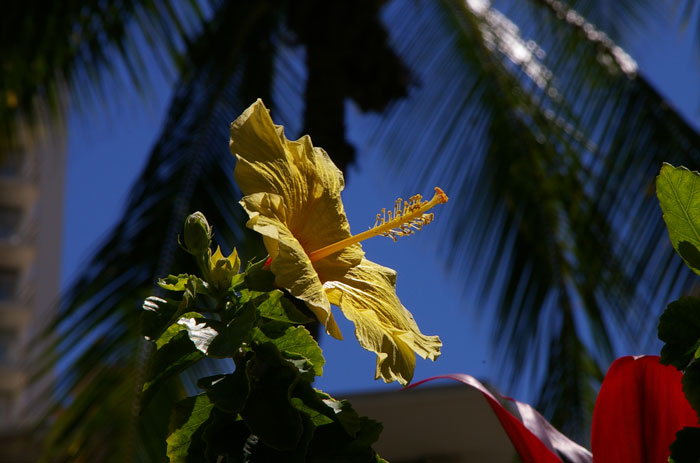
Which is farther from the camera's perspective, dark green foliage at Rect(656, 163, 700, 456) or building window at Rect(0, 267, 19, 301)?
building window at Rect(0, 267, 19, 301)

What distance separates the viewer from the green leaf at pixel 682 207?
0.48 meters

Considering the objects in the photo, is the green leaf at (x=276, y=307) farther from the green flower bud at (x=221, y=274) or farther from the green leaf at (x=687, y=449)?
the green leaf at (x=687, y=449)

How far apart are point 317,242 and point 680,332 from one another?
0.85 feet

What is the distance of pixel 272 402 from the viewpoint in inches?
18.5

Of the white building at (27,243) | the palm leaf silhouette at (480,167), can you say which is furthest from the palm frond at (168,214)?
the white building at (27,243)

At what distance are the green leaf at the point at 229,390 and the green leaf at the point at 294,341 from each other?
33mm

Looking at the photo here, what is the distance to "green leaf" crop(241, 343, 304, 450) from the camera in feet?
1.49

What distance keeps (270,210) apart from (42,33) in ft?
8.76

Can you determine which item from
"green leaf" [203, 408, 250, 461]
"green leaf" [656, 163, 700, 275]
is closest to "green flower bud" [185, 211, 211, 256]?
"green leaf" [203, 408, 250, 461]

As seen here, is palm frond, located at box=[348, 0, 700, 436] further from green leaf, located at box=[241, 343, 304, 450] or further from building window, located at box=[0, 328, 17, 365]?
building window, located at box=[0, 328, 17, 365]

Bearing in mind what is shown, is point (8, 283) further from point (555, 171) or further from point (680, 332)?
point (680, 332)

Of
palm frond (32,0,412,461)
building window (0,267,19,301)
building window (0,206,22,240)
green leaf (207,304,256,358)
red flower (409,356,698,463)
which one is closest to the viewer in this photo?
green leaf (207,304,256,358)

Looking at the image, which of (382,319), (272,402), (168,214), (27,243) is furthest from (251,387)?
(27,243)

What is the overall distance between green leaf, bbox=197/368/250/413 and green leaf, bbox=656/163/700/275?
0.85 feet
